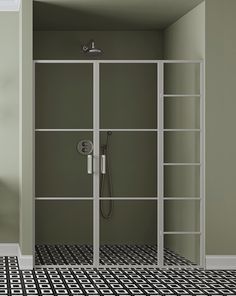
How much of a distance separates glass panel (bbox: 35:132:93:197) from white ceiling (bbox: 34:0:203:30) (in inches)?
54.7

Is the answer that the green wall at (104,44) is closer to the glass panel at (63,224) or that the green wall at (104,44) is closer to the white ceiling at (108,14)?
the white ceiling at (108,14)

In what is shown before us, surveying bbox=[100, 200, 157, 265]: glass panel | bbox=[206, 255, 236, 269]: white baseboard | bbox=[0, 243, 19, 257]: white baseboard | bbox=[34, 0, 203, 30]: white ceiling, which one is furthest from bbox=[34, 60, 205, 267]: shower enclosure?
bbox=[206, 255, 236, 269]: white baseboard

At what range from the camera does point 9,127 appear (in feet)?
27.4

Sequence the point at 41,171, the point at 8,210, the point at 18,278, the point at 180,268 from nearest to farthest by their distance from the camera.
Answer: the point at 18,278 < the point at 180,268 < the point at 8,210 < the point at 41,171

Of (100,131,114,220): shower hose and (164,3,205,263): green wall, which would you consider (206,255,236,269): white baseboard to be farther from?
(100,131,114,220): shower hose

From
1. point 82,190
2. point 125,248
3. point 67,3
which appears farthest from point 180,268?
point 67,3

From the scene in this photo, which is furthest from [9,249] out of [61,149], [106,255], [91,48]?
[91,48]

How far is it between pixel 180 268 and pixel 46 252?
1.84m

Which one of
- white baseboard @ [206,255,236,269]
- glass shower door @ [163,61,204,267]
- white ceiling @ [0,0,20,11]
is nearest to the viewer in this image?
white baseboard @ [206,255,236,269]

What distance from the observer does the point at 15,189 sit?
8344 mm

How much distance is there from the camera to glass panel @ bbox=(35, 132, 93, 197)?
8984mm

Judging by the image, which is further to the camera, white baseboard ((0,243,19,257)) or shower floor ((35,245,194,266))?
white baseboard ((0,243,19,257))

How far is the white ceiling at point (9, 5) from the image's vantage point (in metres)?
8.05

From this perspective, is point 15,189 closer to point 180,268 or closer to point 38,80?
point 38,80
